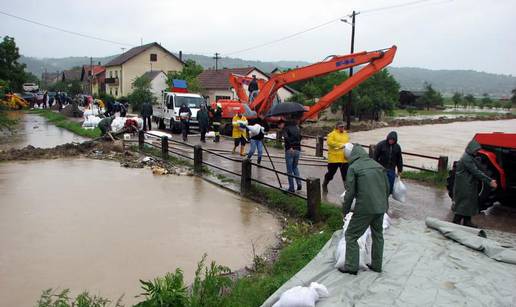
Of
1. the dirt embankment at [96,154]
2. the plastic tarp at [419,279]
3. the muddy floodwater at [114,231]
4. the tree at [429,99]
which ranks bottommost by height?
the muddy floodwater at [114,231]

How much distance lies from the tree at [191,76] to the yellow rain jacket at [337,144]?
1194 inches

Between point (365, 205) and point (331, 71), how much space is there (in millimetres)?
11468

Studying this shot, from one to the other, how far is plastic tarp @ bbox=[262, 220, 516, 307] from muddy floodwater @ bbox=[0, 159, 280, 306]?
1.78 m

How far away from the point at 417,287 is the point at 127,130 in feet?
53.1

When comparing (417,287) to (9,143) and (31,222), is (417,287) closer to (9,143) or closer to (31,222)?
(31,222)

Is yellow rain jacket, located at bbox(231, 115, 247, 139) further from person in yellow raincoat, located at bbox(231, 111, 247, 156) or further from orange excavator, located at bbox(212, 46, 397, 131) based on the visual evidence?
orange excavator, located at bbox(212, 46, 397, 131)

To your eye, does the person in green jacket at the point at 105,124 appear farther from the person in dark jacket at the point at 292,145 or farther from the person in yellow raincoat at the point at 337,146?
the person in yellow raincoat at the point at 337,146

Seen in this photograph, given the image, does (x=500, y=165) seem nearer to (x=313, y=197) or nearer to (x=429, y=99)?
(x=313, y=197)

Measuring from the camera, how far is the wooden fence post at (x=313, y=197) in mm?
7855

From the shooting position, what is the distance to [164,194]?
408 inches

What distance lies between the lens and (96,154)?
15.6 m

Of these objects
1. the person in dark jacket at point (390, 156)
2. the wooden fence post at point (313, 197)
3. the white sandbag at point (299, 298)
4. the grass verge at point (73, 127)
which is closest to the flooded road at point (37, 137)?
the grass verge at point (73, 127)

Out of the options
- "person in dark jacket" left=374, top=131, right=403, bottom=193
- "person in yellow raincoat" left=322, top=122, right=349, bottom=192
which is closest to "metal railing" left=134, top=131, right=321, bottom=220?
"person in yellow raincoat" left=322, top=122, right=349, bottom=192

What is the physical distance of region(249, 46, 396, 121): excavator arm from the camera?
49.6 feet
